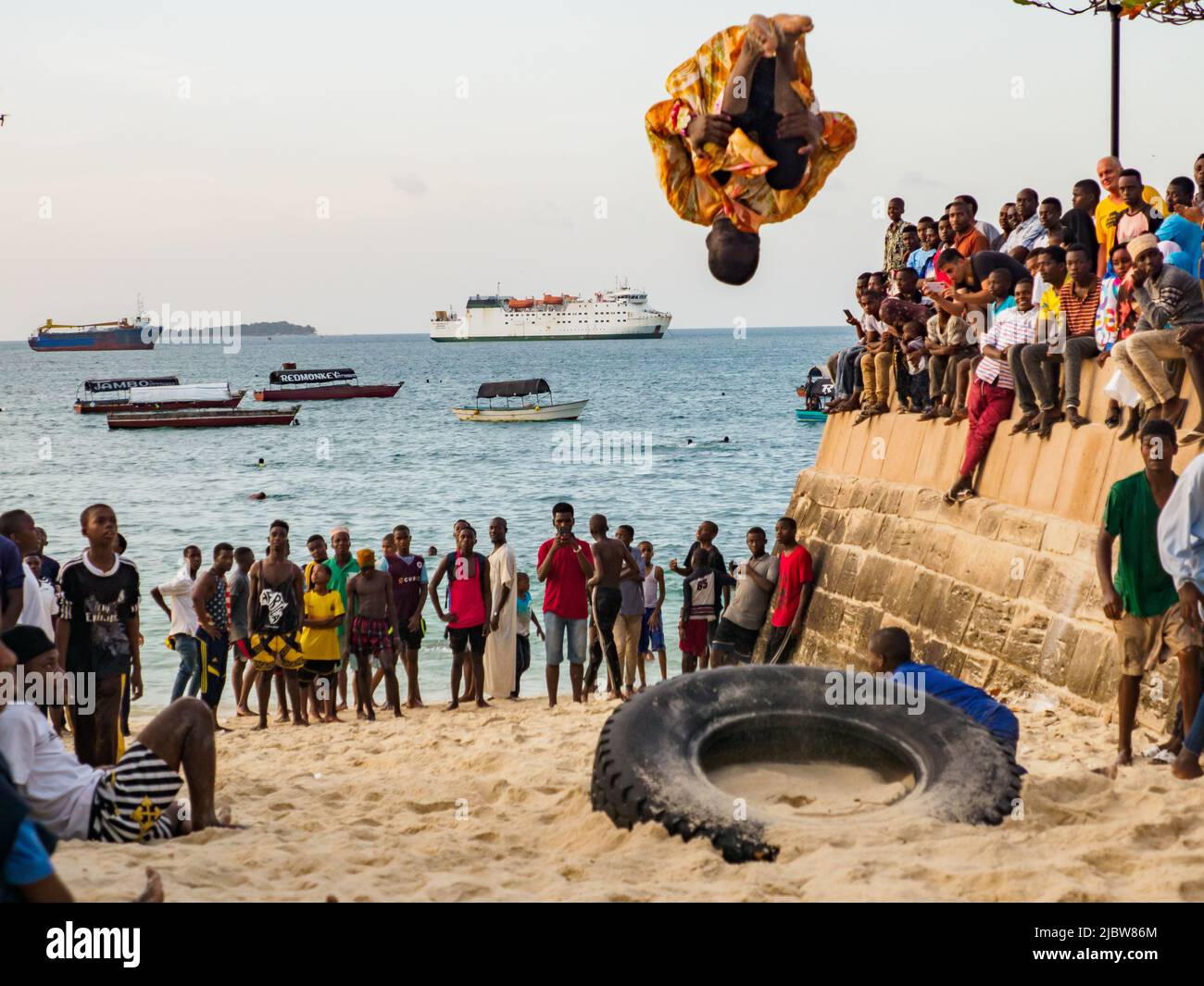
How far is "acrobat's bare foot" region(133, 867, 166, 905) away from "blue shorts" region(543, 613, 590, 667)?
6.44 m

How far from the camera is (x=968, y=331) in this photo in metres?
9.50

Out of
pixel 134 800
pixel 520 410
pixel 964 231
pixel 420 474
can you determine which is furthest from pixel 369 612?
pixel 520 410

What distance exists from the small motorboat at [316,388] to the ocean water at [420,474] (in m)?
1.00

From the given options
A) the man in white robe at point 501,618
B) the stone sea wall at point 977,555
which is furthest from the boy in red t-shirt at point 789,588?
the man in white robe at point 501,618

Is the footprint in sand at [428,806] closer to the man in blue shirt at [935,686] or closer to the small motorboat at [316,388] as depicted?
the man in blue shirt at [935,686]

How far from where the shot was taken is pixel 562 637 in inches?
416

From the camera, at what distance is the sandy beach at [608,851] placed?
4516 millimetres

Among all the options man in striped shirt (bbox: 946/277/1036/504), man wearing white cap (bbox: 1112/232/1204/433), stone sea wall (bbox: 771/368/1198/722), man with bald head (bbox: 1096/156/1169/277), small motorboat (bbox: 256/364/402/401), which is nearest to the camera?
man wearing white cap (bbox: 1112/232/1204/433)

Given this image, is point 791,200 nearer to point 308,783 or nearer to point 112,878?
point 112,878

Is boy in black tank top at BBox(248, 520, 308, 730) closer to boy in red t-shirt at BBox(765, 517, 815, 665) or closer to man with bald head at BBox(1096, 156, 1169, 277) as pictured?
boy in red t-shirt at BBox(765, 517, 815, 665)

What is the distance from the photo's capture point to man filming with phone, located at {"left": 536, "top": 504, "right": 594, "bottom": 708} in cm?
1031

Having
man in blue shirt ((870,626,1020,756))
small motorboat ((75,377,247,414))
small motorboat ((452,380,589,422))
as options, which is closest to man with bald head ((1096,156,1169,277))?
man in blue shirt ((870,626,1020,756))
